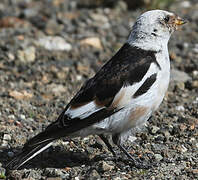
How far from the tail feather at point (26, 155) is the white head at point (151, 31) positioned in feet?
4.45

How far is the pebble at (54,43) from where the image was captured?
8.59 metres

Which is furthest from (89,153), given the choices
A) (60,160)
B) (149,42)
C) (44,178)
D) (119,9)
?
(119,9)

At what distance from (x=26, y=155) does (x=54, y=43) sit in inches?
154

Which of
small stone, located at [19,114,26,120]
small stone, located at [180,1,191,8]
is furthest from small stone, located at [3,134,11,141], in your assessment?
small stone, located at [180,1,191,8]

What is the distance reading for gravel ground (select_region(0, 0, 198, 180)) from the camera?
5.29 m

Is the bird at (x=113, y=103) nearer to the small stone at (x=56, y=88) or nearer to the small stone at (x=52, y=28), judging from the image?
the small stone at (x=56, y=88)

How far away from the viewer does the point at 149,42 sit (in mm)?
5449

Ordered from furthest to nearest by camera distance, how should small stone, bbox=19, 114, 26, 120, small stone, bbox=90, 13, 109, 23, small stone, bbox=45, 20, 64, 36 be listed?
small stone, bbox=90, 13, 109, 23, small stone, bbox=45, 20, 64, 36, small stone, bbox=19, 114, 26, 120

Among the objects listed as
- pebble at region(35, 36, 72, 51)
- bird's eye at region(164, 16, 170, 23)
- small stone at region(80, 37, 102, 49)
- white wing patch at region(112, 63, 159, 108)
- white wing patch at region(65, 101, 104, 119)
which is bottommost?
pebble at region(35, 36, 72, 51)

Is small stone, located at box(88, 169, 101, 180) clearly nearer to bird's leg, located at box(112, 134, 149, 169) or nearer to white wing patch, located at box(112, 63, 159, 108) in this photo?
bird's leg, located at box(112, 134, 149, 169)

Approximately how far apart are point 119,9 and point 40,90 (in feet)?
10.7

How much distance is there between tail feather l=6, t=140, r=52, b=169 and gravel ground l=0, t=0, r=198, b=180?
0.37ft

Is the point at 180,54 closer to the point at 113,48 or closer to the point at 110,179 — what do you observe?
the point at 113,48

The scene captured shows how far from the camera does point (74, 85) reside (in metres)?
7.55
